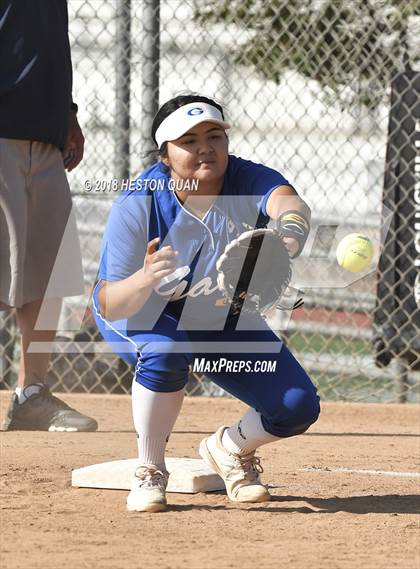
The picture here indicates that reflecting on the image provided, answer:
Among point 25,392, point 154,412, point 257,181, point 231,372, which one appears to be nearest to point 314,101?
point 25,392

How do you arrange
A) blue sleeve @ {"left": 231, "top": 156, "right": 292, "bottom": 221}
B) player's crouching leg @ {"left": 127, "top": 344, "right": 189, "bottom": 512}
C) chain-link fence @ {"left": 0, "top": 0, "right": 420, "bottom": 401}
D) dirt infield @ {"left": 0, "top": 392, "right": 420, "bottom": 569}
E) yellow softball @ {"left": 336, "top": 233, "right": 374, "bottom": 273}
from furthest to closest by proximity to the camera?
chain-link fence @ {"left": 0, "top": 0, "right": 420, "bottom": 401}, yellow softball @ {"left": 336, "top": 233, "right": 374, "bottom": 273}, blue sleeve @ {"left": 231, "top": 156, "right": 292, "bottom": 221}, player's crouching leg @ {"left": 127, "top": 344, "right": 189, "bottom": 512}, dirt infield @ {"left": 0, "top": 392, "right": 420, "bottom": 569}

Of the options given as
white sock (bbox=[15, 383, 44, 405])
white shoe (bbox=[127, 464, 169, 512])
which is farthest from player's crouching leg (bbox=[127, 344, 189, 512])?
white sock (bbox=[15, 383, 44, 405])

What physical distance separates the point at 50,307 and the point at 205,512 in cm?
186

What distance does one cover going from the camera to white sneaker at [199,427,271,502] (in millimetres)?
4059

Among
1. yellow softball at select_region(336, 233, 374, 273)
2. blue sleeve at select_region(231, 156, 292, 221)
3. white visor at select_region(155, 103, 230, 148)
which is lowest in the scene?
yellow softball at select_region(336, 233, 374, 273)

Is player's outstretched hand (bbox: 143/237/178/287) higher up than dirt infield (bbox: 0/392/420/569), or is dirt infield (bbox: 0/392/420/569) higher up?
player's outstretched hand (bbox: 143/237/178/287)

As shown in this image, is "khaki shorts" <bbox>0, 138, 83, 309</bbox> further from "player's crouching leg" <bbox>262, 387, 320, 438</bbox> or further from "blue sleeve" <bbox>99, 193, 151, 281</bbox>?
"player's crouching leg" <bbox>262, 387, 320, 438</bbox>

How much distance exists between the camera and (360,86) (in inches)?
270

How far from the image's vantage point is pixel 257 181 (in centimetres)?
402

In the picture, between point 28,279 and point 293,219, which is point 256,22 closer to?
point 28,279

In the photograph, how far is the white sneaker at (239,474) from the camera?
13.3 ft

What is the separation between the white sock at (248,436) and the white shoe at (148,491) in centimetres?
32

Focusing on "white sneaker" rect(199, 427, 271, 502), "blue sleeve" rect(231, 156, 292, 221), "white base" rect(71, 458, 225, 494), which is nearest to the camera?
"blue sleeve" rect(231, 156, 292, 221)

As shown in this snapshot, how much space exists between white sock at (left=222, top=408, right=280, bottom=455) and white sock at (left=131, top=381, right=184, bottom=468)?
293mm
